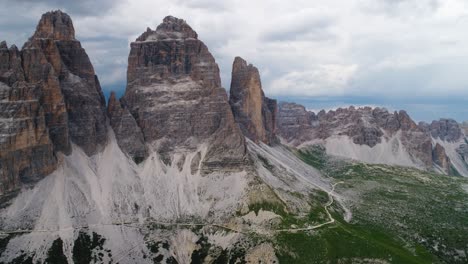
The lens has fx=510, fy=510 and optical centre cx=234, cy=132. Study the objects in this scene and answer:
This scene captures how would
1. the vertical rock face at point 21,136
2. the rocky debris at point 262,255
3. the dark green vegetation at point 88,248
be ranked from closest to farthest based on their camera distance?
the dark green vegetation at point 88,248
the rocky debris at point 262,255
the vertical rock face at point 21,136

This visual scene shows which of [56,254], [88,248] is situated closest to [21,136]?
[56,254]

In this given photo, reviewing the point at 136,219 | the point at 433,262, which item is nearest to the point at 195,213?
the point at 136,219

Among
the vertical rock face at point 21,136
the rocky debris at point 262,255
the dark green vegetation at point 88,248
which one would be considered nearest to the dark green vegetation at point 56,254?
the dark green vegetation at point 88,248

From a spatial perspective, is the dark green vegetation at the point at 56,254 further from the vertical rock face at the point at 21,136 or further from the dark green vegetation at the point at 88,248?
the vertical rock face at the point at 21,136

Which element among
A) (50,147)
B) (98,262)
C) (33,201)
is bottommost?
(98,262)

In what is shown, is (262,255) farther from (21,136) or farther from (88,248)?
(21,136)

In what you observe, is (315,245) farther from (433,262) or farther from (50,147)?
(50,147)

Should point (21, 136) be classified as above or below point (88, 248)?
above

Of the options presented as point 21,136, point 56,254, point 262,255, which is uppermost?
point 21,136
